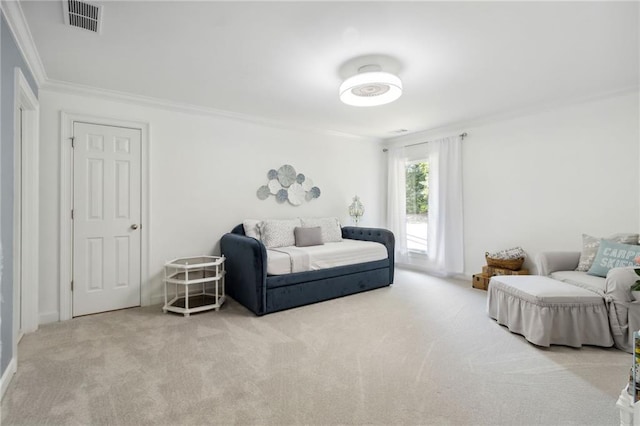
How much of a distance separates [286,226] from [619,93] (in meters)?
4.10

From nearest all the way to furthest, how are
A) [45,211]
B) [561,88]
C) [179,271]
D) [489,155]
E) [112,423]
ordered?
[112,423]
[45,211]
[561,88]
[179,271]
[489,155]

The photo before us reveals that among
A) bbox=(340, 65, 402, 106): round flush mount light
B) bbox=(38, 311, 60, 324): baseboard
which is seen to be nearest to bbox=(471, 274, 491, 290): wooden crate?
bbox=(340, 65, 402, 106): round flush mount light

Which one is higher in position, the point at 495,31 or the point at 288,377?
the point at 495,31

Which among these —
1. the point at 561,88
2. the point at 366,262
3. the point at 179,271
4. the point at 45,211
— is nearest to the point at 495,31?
the point at 561,88

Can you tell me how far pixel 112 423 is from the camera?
1.54 meters

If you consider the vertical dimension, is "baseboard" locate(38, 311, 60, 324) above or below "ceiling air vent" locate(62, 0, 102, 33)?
below

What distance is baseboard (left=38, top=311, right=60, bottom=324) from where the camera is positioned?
113 inches

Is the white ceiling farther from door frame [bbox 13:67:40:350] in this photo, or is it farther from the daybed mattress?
the daybed mattress

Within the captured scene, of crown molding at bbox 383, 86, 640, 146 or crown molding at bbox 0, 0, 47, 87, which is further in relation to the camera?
crown molding at bbox 383, 86, 640, 146

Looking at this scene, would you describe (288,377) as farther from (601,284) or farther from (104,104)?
(104,104)

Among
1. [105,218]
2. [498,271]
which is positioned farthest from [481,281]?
[105,218]

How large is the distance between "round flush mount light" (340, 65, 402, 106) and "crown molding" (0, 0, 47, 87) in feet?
7.47

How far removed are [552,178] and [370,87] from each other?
108 inches

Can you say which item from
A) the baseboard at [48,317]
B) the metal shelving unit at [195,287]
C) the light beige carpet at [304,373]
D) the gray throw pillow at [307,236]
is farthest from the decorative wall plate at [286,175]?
the baseboard at [48,317]
